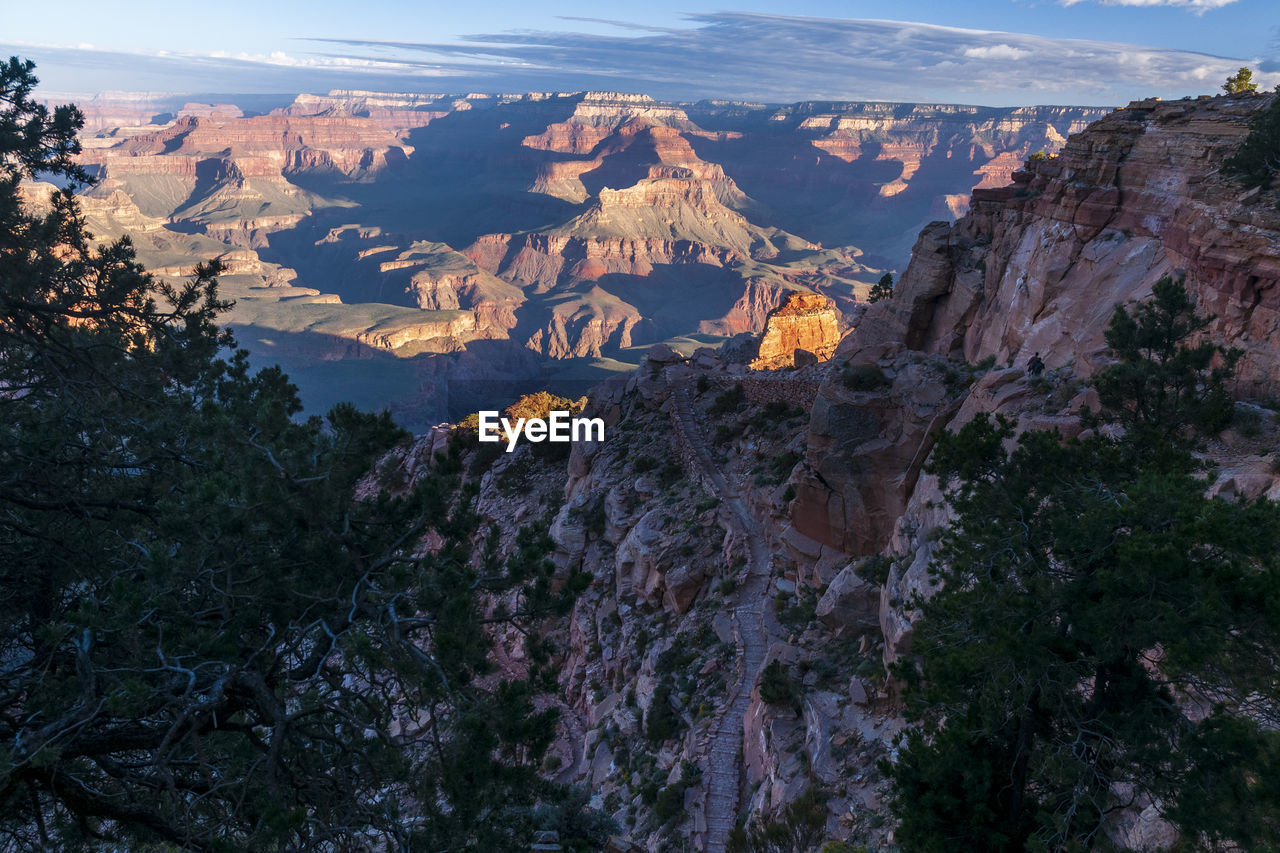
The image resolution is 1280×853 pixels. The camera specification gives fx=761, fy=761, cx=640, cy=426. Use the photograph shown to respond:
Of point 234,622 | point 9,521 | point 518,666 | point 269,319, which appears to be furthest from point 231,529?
point 269,319

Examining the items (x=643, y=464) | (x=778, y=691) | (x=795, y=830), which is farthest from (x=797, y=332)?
(x=795, y=830)

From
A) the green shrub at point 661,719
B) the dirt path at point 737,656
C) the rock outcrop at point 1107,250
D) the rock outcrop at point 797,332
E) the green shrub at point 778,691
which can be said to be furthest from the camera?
the rock outcrop at point 797,332

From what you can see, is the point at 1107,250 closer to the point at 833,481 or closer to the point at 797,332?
the point at 833,481

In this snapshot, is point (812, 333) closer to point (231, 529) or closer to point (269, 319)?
point (231, 529)

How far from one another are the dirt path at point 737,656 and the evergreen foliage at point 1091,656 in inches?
267

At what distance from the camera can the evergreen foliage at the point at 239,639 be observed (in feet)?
25.9

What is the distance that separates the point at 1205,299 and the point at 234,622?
2172 cm

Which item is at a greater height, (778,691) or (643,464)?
(778,691)

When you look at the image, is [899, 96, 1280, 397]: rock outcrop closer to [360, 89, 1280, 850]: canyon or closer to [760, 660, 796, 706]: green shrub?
[360, 89, 1280, 850]: canyon

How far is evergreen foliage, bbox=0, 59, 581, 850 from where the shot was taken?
789 cm

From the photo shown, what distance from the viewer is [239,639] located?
348 inches

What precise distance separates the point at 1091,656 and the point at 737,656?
1303 centimetres

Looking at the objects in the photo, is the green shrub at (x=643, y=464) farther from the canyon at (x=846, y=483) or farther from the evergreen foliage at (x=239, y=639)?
the evergreen foliage at (x=239, y=639)

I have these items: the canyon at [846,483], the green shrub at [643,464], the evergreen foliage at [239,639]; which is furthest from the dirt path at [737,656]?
the evergreen foliage at [239,639]
